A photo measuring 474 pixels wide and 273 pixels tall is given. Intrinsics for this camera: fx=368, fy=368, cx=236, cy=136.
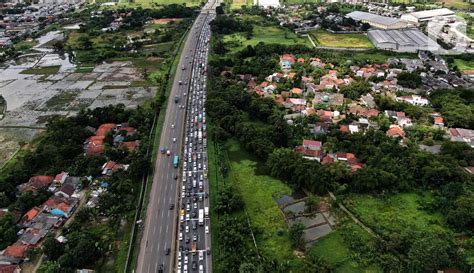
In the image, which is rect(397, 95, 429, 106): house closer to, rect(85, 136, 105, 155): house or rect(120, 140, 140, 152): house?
rect(120, 140, 140, 152): house

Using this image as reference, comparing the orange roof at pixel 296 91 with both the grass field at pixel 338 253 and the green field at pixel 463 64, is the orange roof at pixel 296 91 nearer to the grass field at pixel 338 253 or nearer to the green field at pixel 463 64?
the grass field at pixel 338 253

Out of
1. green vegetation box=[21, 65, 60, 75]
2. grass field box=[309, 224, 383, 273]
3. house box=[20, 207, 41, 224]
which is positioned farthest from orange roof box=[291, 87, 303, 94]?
green vegetation box=[21, 65, 60, 75]

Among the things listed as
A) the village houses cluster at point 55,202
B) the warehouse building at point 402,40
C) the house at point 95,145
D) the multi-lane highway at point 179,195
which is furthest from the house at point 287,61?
the house at point 95,145

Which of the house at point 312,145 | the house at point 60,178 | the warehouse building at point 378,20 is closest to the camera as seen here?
the house at point 60,178

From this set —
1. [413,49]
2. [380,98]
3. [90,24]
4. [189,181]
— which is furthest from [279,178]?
[90,24]

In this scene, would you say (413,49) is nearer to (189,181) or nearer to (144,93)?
(144,93)
